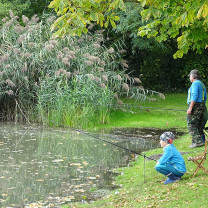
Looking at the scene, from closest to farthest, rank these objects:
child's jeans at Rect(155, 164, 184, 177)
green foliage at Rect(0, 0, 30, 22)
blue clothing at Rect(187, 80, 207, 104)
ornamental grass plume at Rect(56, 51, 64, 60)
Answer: child's jeans at Rect(155, 164, 184, 177)
blue clothing at Rect(187, 80, 207, 104)
ornamental grass plume at Rect(56, 51, 64, 60)
green foliage at Rect(0, 0, 30, 22)

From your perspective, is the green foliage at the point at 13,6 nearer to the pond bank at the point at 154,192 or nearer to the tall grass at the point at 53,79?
the tall grass at the point at 53,79

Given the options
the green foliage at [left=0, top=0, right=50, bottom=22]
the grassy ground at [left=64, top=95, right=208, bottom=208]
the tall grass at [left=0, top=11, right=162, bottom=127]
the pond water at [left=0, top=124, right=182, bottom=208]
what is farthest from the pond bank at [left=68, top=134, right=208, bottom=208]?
the green foliage at [left=0, top=0, right=50, bottom=22]

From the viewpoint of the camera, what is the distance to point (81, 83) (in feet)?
50.0

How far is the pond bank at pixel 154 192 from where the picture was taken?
19.8 ft

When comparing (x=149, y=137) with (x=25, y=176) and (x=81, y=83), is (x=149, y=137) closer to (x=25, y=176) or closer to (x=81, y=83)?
(x=81, y=83)

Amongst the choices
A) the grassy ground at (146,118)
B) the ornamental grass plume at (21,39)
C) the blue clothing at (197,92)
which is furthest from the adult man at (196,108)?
the ornamental grass plume at (21,39)

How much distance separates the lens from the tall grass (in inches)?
578

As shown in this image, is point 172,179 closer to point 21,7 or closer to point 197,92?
point 197,92

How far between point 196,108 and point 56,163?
3.36m

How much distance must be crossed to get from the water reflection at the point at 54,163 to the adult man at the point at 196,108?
5.57ft

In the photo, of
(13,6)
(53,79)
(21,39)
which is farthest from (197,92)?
(13,6)

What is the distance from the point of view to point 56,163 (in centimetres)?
975

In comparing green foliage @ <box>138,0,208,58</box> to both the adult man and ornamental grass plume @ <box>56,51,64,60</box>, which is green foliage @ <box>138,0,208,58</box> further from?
ornamental grass plume @ <box>56,51,64,60</box>

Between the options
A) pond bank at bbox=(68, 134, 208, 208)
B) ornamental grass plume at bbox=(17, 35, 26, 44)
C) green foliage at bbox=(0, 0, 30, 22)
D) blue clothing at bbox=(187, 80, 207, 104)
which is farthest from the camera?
green foliage at bbox=(0, 0, 30, 22)
